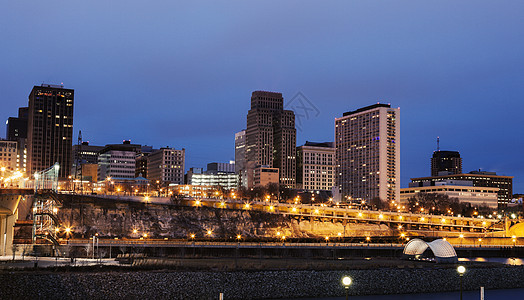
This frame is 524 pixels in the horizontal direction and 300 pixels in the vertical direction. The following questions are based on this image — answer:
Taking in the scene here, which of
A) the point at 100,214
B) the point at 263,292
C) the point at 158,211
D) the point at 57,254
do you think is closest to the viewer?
the point at 263,292

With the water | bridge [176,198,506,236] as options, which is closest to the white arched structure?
the water

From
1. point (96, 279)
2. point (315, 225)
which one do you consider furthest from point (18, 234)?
point (315, 225)

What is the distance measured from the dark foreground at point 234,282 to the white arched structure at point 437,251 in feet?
29.1

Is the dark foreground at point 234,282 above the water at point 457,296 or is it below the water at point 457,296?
above

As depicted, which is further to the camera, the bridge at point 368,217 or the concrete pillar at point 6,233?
the bridge at point 368,217

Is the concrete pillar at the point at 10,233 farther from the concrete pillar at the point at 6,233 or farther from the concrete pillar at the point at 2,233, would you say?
the concrete pillar at the point at 2,233

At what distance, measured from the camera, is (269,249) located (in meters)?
100

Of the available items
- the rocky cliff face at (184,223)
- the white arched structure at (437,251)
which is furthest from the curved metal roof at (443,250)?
the rocky cliff face at (184,223)

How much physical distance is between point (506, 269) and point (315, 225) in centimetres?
10072

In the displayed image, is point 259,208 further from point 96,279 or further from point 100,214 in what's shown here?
point 96,279

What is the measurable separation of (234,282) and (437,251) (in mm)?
36726

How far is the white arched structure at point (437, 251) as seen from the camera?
7956 cm

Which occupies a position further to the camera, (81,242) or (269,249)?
(269,249)

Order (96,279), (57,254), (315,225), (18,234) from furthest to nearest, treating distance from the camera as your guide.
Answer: (315,225)
(18,234)
(57,254)
(96,279)
